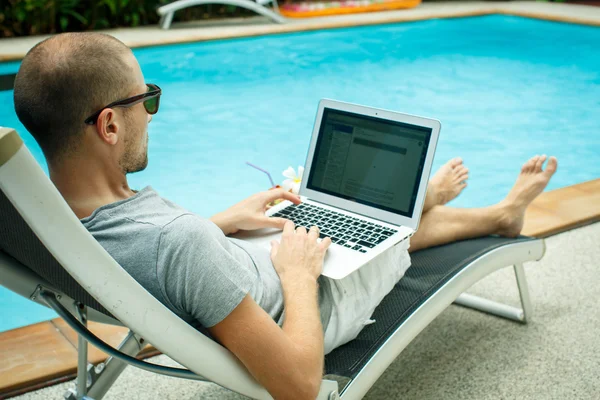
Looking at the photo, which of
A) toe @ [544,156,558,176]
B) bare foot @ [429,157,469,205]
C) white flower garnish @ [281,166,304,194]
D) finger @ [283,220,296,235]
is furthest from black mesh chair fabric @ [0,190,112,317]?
toe @ [544,156,558,176]

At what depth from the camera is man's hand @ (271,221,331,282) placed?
1.49 m

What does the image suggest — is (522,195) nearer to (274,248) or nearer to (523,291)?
(523,291)

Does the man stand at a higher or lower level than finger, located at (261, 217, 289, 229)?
higher

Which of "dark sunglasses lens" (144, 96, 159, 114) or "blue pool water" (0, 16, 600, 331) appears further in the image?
"blue pool water" (0, 16, 600, 331)

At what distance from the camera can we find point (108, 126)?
Answer: 1.31 meters

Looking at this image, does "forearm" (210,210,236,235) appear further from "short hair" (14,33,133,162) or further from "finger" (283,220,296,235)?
"short hair" (14,33,133,162)

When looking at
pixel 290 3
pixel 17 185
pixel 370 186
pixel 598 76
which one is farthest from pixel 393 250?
pixel 290 3

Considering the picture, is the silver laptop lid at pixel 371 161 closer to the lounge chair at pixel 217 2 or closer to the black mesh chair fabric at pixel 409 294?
the black mesh chair fabric at pixel 409 294

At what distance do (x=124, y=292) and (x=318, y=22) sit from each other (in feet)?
26.7

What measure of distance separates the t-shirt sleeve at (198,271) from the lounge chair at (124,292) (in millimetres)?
51

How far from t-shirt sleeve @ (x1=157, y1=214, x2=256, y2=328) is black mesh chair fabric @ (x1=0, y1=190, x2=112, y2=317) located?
157 mm

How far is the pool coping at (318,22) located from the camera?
759 centimetres

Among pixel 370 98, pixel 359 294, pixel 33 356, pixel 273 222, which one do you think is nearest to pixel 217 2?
pixel 370 98

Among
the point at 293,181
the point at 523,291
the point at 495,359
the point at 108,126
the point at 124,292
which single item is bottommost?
the point at 495,359
